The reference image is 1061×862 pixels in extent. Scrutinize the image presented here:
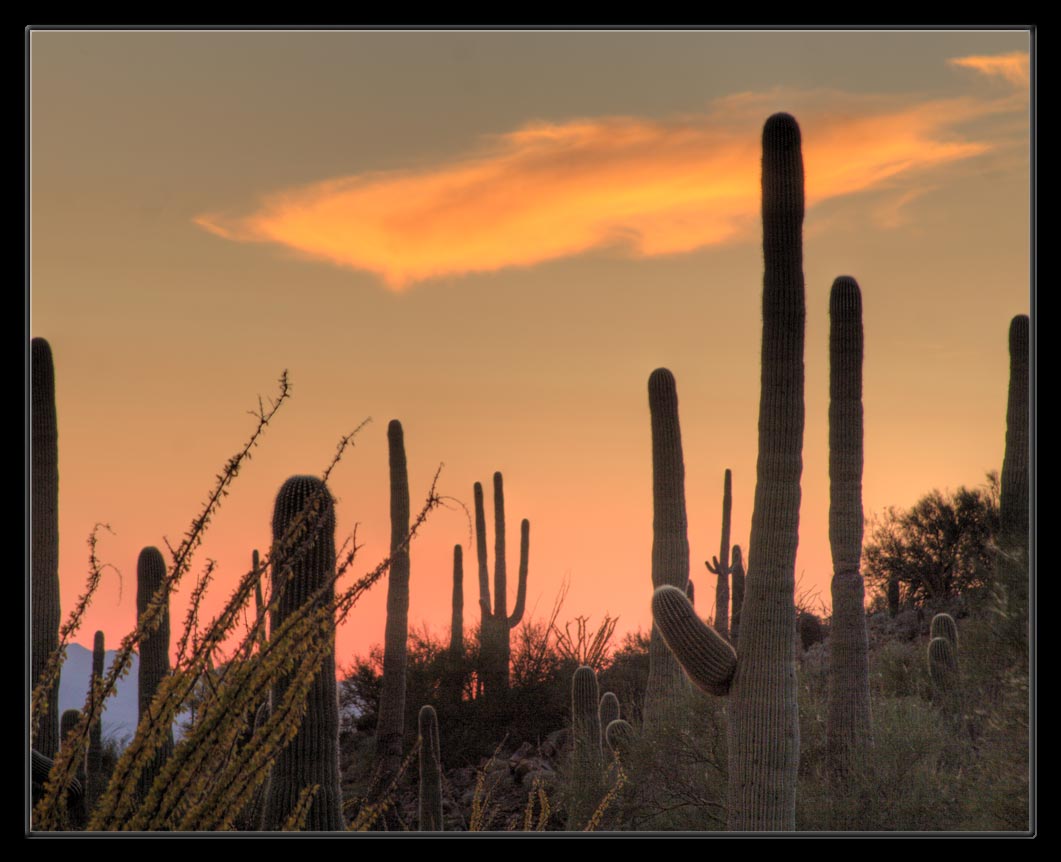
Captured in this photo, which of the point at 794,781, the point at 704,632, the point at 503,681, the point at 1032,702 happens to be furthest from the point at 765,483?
the point at 503,681

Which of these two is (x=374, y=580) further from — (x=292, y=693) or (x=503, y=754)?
(x=503, y=754)

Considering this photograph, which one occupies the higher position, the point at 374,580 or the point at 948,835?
the point at 374,580

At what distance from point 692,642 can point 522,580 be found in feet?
54.0

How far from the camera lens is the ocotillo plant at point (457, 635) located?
23719 mm

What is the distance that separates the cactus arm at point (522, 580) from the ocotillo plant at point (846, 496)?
12.1 m

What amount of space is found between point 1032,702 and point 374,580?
2.70 metres

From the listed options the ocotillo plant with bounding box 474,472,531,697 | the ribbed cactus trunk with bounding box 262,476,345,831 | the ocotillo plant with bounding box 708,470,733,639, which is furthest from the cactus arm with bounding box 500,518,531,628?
the ribbed cactus trunk with bounding box 262,476,345,831

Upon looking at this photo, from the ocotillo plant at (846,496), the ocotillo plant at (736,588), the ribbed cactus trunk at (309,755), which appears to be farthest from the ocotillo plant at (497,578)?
the ribbed cactus trunk at (309,755)

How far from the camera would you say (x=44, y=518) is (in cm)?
1271

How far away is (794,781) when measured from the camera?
10680 millimetres

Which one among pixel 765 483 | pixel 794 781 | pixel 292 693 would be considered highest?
pixel 765 483

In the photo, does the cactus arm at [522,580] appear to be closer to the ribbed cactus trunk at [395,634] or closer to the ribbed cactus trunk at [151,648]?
the ribbed cactus trunk at [395,634]

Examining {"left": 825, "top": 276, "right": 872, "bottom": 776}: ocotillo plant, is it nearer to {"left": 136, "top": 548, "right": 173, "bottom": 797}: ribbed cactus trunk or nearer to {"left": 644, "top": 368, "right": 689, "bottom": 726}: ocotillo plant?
{"left": 644, "top": 368, "right": 689, "bottom": 726}: ocotillo plant
